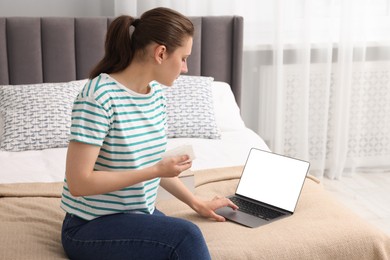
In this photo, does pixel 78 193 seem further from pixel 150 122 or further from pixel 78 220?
pixel 150 122

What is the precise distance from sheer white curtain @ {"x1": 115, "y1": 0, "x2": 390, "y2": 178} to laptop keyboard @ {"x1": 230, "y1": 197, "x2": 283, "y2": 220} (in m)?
1.71

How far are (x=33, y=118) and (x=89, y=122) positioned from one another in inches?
54.8

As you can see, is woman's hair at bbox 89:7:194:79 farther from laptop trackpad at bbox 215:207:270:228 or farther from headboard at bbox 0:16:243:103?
headboard at bbox 0:16:243:103

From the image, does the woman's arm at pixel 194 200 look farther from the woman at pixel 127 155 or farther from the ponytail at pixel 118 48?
the ponytail at pixel 118 48

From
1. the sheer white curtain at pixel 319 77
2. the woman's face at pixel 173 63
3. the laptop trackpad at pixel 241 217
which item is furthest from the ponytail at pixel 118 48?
the sheer white curtain at pixel 319 77

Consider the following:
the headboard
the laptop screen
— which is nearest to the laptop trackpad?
the laptop screen

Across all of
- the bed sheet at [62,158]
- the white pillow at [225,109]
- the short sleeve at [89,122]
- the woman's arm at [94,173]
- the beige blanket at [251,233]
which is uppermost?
A: the short sleeve at [89,122]

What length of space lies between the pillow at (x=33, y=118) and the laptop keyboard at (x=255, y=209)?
42.7 inches

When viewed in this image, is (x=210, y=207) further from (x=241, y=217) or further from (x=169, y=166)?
(x=169, y=166)

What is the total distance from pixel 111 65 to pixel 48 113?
1269mm

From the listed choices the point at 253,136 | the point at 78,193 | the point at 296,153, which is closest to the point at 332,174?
the point at 296,153

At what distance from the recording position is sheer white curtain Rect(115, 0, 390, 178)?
4.07 metres

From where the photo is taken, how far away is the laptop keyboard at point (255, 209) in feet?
7.77

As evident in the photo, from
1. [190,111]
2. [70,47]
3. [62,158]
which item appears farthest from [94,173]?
[70,47]
